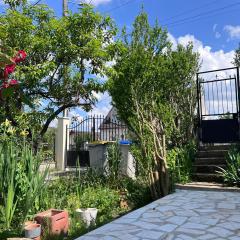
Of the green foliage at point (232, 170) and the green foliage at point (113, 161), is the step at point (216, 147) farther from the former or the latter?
the green foliage at point (113, 161)

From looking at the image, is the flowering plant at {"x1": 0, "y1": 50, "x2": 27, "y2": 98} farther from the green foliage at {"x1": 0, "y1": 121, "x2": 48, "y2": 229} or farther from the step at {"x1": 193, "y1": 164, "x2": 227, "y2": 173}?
the step at {"x1": 193, "y1": 164, "x2": 227, "y2": 173}

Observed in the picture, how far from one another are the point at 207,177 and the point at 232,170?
2.72ft

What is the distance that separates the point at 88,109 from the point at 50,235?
12.9 ft

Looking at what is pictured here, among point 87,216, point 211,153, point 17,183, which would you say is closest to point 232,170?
point 211,153

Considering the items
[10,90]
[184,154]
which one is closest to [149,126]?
[184,154]

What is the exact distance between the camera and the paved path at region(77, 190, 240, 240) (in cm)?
498

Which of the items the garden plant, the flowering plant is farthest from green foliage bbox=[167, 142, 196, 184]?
the flowering plant

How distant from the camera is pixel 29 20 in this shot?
7422mm

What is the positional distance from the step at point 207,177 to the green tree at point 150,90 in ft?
3.46

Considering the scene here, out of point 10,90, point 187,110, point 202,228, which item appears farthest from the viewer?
point 187,110

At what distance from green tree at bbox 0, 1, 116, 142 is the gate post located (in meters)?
6.21

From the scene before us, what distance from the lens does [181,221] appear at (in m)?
5.67

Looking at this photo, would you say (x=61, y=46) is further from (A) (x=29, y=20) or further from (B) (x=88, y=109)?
(B) (x=88, y=109)

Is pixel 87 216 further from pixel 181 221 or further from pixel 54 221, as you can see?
pixel 181 221
